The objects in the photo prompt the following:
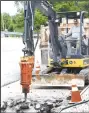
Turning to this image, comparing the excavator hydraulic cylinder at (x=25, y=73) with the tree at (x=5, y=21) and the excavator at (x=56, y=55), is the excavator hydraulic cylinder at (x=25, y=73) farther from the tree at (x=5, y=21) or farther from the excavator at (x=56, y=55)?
the tree at (x=5, y=21)

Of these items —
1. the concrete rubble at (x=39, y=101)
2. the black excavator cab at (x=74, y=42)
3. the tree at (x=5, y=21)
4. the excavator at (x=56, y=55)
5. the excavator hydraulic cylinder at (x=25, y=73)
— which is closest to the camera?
the concrete rubble at (x=39, y=101)

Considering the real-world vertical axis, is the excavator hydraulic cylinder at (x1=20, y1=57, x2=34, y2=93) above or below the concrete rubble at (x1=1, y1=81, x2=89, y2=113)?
above

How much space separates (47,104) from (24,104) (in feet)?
1.85

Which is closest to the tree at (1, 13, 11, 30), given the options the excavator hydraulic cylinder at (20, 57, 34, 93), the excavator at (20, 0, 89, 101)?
the excavator at (20, 0, 89, 101)

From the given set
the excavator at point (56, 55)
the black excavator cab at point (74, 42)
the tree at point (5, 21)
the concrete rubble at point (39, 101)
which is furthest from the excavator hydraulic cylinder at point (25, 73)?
the tree at point (5, 21)

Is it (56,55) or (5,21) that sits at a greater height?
(5,21)

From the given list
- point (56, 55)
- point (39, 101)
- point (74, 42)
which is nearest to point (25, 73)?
point (39, 101)

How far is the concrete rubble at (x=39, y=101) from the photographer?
8273mm

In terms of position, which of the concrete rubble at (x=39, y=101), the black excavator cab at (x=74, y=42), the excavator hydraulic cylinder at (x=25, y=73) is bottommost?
the concrete rubble at (x=39, y=101)

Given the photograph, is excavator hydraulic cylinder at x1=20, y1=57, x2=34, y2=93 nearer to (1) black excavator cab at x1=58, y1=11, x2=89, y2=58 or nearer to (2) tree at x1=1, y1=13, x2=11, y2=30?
(1) black excavator cab at x1=58, y1=11, x2=89, y2=58

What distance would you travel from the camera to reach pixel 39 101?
30.8ft

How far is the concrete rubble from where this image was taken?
27.1 ft

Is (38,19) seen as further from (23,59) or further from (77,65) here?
(23,59)

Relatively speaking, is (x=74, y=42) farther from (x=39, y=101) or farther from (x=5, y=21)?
(x=5, y=21)
